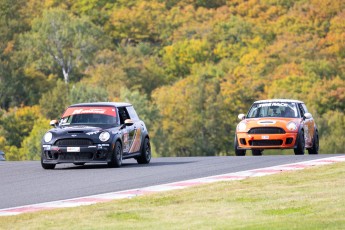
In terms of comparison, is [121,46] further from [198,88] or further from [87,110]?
[87,110]

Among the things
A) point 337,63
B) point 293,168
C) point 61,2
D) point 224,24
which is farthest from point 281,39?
point 293,168

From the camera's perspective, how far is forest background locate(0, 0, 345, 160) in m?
120

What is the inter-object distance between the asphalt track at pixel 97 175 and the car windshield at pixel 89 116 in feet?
3.08

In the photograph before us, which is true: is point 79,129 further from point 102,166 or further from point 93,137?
point 102,166

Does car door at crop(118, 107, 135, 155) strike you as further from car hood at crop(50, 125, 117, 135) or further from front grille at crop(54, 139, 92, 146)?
front grille at crop(54, 139, 92, 146)

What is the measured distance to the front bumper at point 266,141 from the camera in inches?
1252

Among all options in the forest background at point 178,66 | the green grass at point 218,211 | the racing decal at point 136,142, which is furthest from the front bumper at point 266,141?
the forest background at point 178,66

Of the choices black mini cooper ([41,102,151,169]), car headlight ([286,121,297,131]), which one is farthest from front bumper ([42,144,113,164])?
car headlight ([286,121,297,131])

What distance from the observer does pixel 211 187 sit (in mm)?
19891

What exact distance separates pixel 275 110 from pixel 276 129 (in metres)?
1.11

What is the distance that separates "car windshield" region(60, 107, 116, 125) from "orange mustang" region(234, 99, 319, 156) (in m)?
5.90

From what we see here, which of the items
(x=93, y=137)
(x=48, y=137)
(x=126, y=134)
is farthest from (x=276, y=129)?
(x=48, y=137)

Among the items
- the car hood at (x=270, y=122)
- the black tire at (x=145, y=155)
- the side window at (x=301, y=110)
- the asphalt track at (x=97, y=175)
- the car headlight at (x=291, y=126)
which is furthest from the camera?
the side window at (x=301, y=110)

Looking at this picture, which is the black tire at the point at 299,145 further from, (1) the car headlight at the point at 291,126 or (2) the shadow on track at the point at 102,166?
(2) the shadow on track at the point at 102,166
